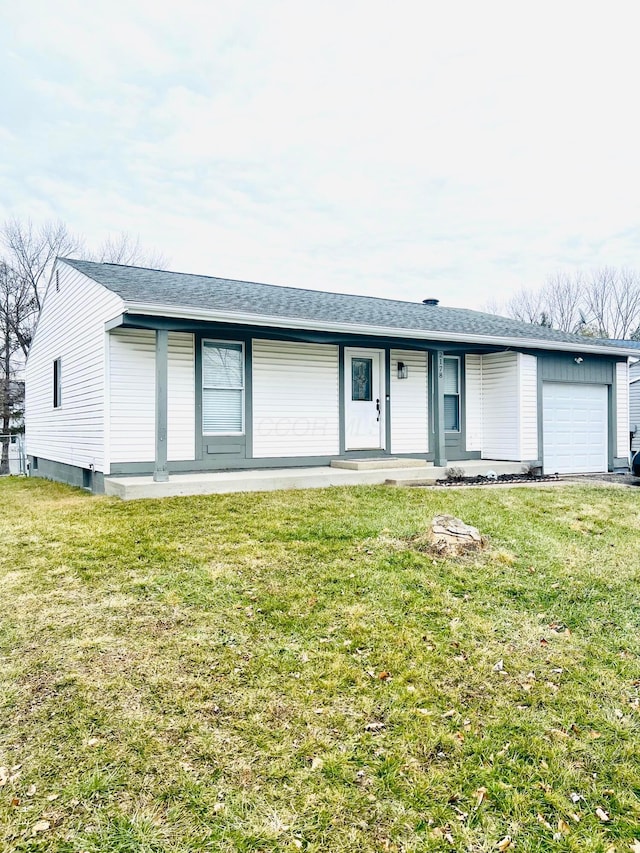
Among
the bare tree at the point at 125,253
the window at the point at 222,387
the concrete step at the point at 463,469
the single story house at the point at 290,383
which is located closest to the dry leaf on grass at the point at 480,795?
the single story house at the point at 290,383

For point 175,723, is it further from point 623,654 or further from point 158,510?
point 158,510

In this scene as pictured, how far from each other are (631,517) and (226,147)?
16270mm

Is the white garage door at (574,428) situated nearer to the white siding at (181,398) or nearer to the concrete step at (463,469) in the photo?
the concrete step at (463,469)

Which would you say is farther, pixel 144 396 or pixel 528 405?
pixel 528 405

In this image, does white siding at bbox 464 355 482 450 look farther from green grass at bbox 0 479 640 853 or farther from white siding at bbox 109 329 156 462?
white siding at bbox 109 329 156 462

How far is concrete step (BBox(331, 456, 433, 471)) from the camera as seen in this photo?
9055 mm

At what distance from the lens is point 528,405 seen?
10.6 meters

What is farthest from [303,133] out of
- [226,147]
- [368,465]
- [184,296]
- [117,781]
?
[117,781]

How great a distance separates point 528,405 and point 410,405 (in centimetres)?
231

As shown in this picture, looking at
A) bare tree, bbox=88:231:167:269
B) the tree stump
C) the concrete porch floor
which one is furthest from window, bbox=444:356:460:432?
bare tree, bbox=88:231:167:269

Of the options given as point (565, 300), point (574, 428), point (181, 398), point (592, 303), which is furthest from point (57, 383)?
point (592, 303)

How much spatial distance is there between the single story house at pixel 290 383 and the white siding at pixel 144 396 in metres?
0.02

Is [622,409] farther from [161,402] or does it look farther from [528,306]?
[528,306]

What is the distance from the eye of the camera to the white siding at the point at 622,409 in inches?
462
